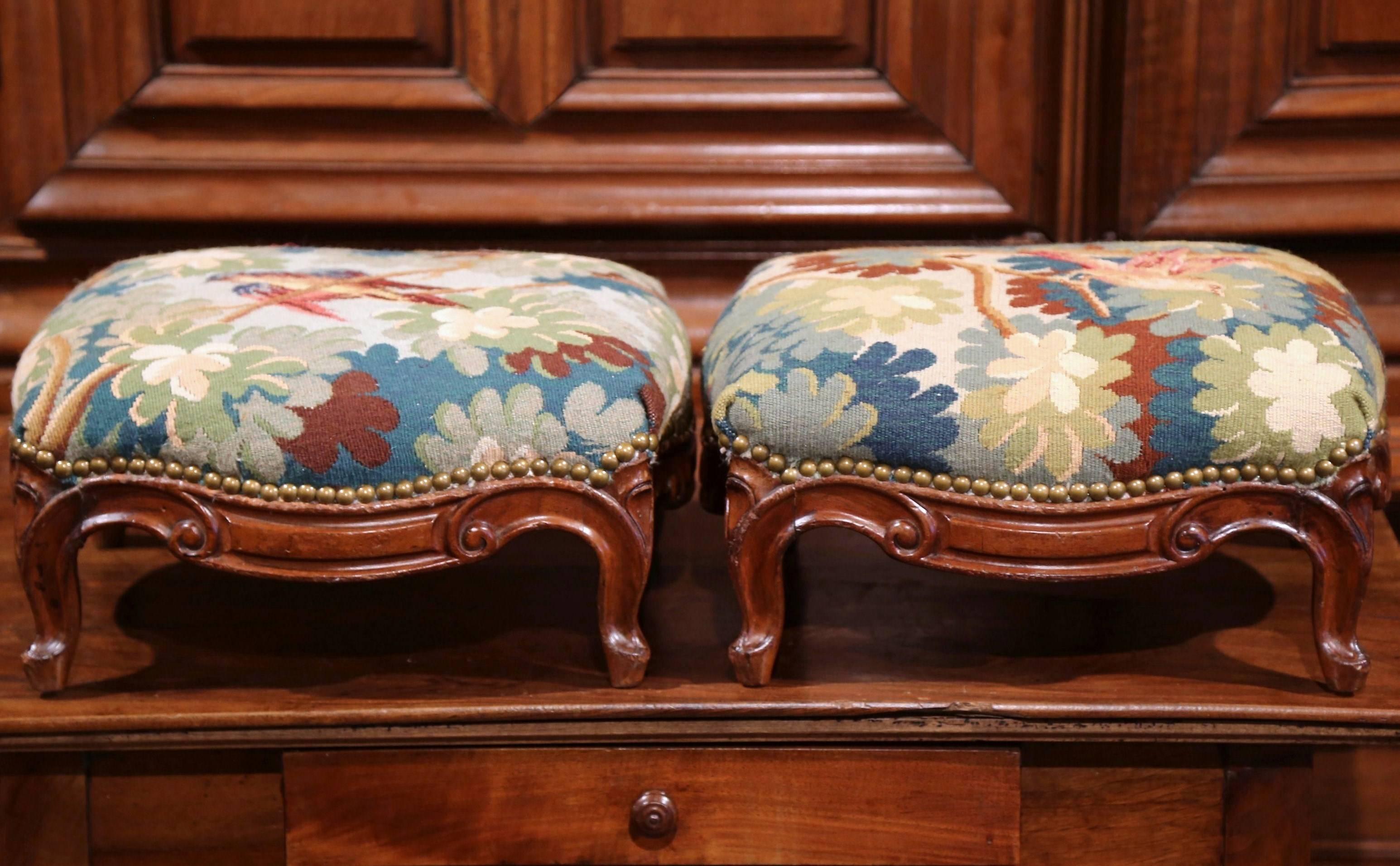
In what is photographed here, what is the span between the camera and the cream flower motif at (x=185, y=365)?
670 millimetres

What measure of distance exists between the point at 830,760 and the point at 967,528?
0.54ft

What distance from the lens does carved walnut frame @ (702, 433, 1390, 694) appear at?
671mm

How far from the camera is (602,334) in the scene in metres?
0.73

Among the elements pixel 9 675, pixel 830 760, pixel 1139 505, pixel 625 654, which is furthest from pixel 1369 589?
pixel 9 675

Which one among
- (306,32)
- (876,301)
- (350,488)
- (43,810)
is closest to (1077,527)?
(876,301)

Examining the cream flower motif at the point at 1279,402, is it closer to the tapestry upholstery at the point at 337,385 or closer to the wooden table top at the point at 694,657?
the wooden table top at the point at 694,657

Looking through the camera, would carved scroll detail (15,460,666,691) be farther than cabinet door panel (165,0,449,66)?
No

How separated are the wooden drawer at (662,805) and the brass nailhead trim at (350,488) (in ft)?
0.54

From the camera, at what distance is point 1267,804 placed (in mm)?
727

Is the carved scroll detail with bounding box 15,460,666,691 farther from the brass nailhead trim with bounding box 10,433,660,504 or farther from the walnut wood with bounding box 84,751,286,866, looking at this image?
the walnut wood with bounding box 84,751,286,866

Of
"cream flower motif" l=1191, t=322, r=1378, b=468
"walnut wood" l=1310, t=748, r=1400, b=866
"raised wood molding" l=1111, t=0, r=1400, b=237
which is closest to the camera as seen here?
"cream flower motif" l=1191, t=322, r=1378, b=468

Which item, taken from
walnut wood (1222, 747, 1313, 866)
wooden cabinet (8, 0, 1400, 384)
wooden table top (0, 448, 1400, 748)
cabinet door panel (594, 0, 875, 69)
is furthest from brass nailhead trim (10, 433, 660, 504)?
cabinet door panel (594, 0, 875, 69)

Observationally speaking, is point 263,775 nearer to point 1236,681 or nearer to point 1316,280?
point 1236,681

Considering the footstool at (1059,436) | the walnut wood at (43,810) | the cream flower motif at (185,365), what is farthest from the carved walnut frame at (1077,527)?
the walnut wood at (43,810)
